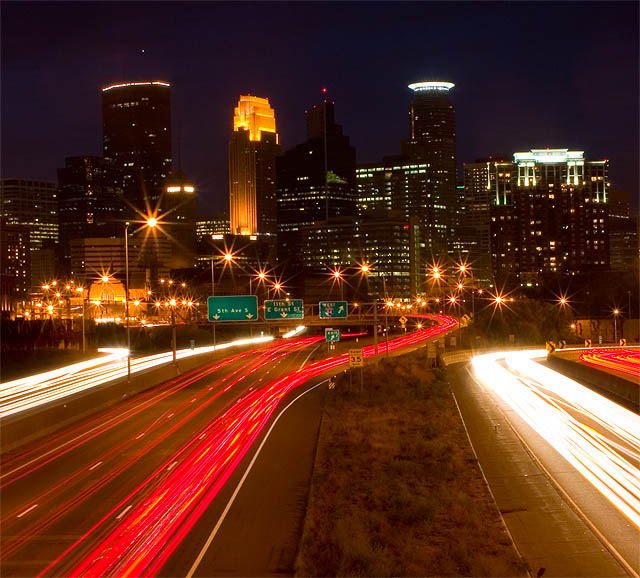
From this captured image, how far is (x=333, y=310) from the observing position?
191 ft

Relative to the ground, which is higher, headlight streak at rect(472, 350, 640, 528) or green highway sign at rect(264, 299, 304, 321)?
green highway sign at rect(264, 299, 304, 321)

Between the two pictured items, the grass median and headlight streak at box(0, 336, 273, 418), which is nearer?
the grass median

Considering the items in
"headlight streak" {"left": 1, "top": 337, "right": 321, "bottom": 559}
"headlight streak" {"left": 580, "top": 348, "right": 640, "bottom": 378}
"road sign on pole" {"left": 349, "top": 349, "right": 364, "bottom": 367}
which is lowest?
"headlight streak" {"left": 1, "top": 337, "right": 321, "bottom": 559}

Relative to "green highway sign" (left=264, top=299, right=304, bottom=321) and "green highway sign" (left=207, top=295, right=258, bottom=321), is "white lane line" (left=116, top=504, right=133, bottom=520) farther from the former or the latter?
"green highway sign" (left=264, top=299, right=304, bottom=321)

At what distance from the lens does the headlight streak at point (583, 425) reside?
73.0ft

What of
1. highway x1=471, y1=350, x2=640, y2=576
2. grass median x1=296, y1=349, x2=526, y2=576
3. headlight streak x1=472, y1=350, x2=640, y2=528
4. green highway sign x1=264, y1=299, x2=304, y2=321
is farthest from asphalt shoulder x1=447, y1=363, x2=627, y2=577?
green highway sign x1=264, y1=299, x2=304, y2=321

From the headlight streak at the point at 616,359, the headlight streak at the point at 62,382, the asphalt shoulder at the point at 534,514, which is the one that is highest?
the headlight streak at the point at 62,382

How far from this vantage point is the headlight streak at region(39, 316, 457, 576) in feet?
52.1

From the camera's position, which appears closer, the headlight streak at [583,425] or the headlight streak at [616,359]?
the headlight streak at [583,425]

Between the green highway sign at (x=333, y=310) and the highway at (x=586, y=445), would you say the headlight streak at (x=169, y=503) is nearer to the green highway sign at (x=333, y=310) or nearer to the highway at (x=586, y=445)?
the highway at (x=586, y=445)

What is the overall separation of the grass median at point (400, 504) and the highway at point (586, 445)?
2.27m

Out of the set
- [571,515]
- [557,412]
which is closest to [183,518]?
[571,515]

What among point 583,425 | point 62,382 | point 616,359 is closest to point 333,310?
point 62,382

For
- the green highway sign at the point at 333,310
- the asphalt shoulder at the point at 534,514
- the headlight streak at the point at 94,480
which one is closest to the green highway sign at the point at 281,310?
the green highway sign at the point at 333,310
